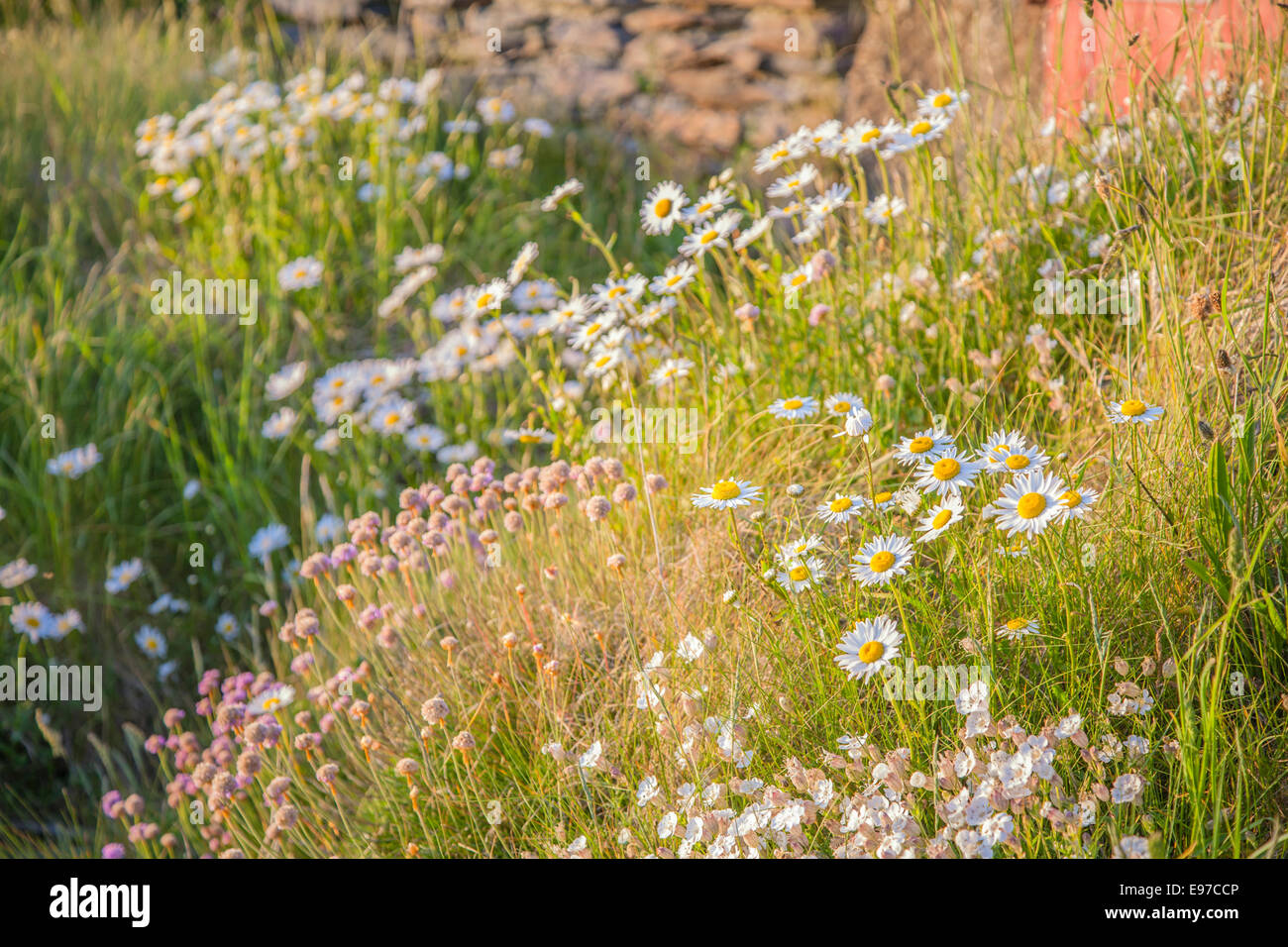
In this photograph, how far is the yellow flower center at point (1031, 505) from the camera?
5.30ft

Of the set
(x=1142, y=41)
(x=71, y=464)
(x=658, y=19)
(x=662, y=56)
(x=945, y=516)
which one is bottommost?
(x=71, y=464)

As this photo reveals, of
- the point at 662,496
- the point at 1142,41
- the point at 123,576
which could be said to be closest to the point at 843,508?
the point at 662,496

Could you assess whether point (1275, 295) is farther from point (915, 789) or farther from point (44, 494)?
point (44, 494)

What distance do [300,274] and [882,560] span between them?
10.7ft

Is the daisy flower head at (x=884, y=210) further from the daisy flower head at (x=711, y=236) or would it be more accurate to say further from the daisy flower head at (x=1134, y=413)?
the daisy flower head at (x=1134, y=413)

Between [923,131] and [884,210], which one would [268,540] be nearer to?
[884,210]

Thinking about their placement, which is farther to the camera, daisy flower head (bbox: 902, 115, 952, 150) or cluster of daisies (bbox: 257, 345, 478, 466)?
cluster of daisies (bbox: 257, 345, 478, 466)

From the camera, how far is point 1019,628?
1.67m

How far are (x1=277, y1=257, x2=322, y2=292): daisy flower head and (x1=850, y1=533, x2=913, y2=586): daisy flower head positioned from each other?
3097 mm

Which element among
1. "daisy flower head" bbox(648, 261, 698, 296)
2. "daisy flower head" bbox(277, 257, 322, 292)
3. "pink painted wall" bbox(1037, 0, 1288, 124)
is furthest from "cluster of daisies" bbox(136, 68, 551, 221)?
"pink painted wall" bbox(1037, 0, 1288, 124)

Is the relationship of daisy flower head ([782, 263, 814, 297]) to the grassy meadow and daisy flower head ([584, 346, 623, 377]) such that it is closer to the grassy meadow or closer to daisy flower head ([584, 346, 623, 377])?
the grassy meadow

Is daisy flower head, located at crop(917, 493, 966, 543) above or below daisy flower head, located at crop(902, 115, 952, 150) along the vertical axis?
below

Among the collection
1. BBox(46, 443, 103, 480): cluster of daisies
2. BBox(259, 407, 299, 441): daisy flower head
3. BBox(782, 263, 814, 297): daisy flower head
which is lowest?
BBox(46, 443, 103, 480): cluster of daisies

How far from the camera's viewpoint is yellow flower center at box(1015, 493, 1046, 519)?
1614mm
